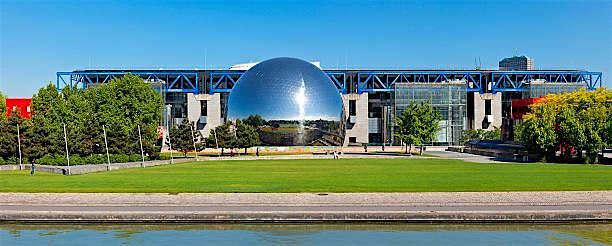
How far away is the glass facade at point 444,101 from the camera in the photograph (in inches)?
4648

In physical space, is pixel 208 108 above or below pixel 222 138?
above

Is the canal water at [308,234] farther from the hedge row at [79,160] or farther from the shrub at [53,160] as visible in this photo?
the hedge row at [79,160]

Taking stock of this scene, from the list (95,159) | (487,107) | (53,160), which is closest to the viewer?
(53,160)

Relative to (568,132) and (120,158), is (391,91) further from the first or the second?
(120,158)

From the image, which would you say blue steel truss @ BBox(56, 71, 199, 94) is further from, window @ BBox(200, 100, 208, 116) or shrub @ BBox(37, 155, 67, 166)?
shrub @ BBox(37, 155, 67, 166)

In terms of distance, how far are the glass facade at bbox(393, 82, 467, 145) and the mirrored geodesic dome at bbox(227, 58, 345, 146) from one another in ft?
73.0

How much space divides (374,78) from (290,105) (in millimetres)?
35291

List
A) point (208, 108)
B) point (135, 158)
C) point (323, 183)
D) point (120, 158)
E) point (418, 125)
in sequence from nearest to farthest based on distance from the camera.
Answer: point (323, 183) → point (120, 158) → point (135, 158) → point (418, 125) → point (208, 108)

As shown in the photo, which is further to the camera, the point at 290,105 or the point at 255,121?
the point at 290,105

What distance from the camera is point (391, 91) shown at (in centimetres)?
12219

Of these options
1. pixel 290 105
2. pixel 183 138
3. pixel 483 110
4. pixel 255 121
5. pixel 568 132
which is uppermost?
pixel 290 105

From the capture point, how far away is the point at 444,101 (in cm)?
11931

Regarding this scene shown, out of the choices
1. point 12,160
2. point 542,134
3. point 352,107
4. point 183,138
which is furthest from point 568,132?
point 352,107

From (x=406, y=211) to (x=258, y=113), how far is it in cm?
7445
